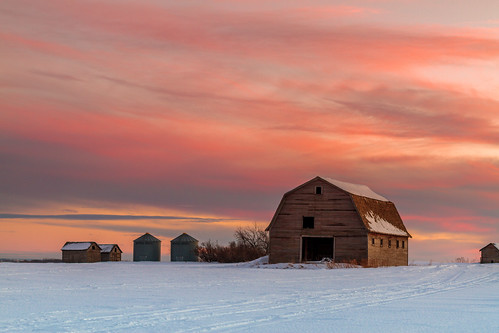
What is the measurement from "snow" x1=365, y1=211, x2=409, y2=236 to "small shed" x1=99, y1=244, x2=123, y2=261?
139ft

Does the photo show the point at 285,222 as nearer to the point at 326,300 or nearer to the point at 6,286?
the point at 6,286

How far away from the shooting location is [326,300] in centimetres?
1681

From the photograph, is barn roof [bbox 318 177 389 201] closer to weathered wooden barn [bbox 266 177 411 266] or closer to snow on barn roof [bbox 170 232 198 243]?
weathered wooden barn [bbox 266 177 411 266]

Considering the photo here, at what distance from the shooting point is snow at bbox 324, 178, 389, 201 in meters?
45.1

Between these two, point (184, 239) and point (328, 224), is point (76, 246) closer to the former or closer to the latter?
point (184, 239)

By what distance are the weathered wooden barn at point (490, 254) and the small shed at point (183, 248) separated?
104 feet

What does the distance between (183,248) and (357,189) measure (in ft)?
105

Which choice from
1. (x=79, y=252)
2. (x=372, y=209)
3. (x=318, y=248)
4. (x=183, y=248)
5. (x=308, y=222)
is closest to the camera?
(x=308, y=222)

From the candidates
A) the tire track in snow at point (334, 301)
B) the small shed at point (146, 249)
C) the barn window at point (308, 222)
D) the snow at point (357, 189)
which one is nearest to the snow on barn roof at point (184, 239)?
the small shed at point (146, 249)

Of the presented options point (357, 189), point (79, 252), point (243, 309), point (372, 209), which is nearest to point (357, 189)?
point (357, 189)

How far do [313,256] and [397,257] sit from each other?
699cm

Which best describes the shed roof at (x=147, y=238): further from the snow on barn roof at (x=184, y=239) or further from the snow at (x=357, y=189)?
the snow at (x=357, y=189)

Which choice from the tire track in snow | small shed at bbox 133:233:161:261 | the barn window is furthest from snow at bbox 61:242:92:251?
the tire track in snow

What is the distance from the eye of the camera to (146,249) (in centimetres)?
7800
